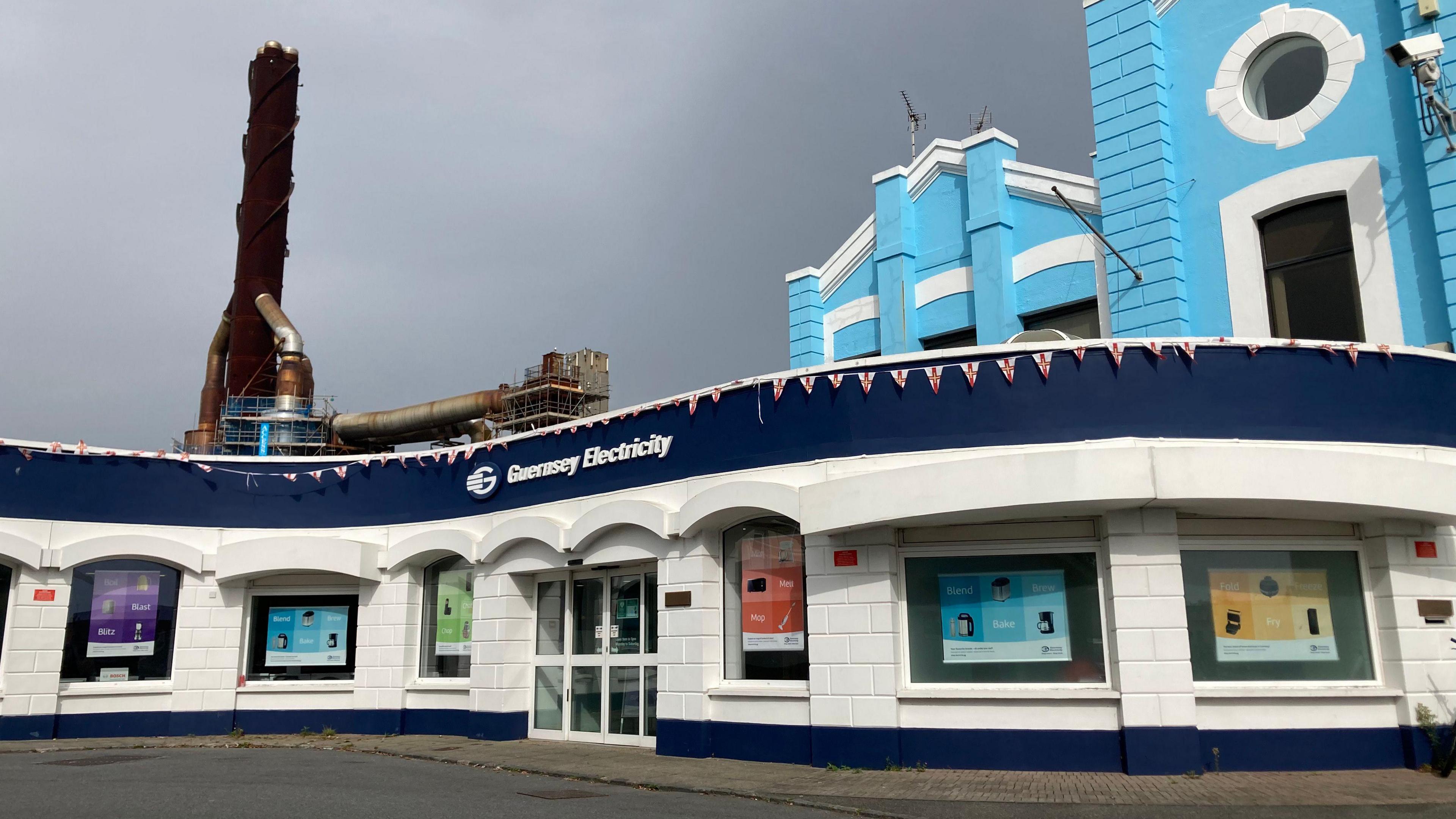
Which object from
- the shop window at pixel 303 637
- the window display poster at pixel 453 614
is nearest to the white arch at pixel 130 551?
the shop window at pixel 303 637

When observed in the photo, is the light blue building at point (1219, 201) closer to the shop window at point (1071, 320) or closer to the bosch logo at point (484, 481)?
the shop window at point (1071, 320)

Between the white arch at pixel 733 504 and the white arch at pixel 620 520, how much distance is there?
0.26m

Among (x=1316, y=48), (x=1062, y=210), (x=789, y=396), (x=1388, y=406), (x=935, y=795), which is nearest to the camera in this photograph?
(x=935, y=795)

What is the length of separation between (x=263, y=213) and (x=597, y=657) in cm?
2392

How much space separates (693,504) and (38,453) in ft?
35.9

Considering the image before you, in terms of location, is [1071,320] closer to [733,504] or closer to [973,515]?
[973,515]

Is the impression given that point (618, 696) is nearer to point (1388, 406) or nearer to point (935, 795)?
point (935, 795)

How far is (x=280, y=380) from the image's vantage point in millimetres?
29484

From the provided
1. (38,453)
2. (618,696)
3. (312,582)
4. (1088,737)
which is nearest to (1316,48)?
(1088,737)

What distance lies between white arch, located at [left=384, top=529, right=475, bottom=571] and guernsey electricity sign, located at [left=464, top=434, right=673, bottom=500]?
0.70m

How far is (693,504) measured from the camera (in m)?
13.2

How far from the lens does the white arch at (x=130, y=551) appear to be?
16703mm

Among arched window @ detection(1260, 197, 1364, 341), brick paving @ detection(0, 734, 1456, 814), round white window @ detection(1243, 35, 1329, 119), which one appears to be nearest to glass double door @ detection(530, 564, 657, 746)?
brick paving @ detection(0, 734, 1456, 814)

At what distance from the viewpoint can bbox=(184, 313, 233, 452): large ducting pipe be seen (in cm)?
3244
